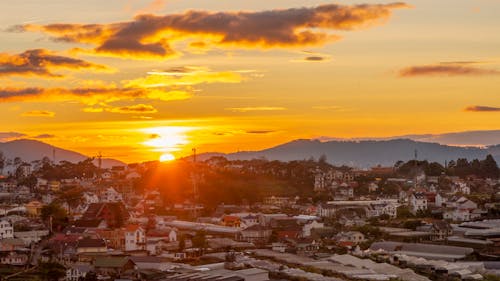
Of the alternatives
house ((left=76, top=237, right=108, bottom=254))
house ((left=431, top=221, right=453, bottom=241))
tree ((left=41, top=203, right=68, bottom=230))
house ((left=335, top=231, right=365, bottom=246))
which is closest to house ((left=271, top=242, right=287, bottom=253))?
house ((left=335, top=231, right=365, bottom=246))

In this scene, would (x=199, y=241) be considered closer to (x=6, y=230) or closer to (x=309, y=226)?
(x=309, y=226)

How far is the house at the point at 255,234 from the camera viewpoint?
2941 cm

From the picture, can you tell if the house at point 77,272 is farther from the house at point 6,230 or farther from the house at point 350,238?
the house at point 350,238

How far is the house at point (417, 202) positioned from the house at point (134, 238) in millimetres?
15170

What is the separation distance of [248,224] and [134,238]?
7746 mm

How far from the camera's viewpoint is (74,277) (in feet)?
65.5

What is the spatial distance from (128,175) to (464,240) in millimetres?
30614

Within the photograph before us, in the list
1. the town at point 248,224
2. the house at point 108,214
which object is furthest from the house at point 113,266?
the house at point 108,214

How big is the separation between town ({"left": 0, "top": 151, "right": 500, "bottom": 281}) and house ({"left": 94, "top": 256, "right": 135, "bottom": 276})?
0.14 feet

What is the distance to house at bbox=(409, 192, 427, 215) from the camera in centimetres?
3784

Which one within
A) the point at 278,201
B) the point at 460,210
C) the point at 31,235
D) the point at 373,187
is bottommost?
the point at 31,235

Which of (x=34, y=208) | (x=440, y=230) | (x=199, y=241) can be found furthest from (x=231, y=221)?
(x=34, y=208)

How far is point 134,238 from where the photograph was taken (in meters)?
25.9

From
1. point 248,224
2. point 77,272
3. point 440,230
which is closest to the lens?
point 77,272
